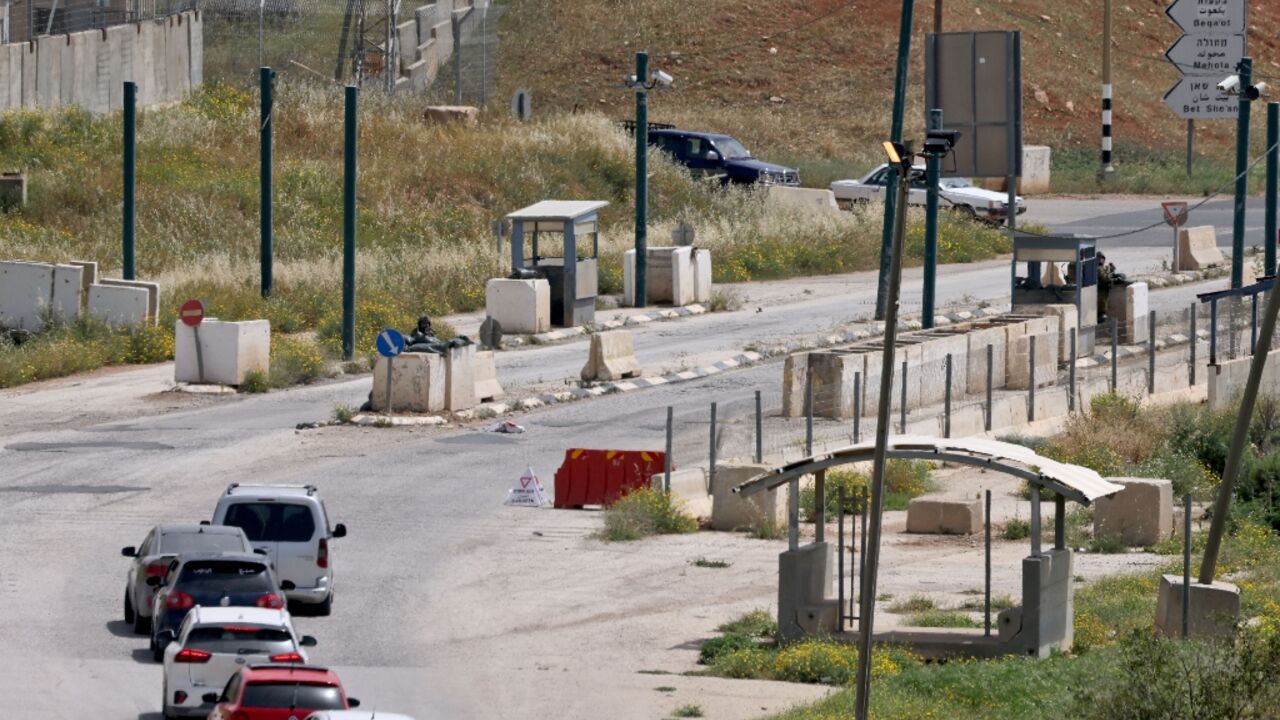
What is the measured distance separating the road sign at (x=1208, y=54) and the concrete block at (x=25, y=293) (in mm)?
30920

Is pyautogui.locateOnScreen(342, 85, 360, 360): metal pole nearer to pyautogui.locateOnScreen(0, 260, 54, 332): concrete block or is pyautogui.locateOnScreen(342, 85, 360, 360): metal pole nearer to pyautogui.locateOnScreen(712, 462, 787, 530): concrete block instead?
pyautogui.locateOnScreen(0, 260, 54, 332): concrete block

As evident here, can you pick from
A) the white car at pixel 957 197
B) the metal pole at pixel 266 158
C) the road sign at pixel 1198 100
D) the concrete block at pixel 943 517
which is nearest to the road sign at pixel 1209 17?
the road sign at pixel 1198 100

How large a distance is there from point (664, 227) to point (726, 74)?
2994 cm

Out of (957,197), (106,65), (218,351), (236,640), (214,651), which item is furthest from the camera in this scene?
(106,65)

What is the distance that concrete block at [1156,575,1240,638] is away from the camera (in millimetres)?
19453

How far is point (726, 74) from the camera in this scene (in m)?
84.4

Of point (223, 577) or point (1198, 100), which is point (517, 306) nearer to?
point (223, 577)

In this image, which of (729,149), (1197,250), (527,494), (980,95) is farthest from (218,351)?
(729,149)

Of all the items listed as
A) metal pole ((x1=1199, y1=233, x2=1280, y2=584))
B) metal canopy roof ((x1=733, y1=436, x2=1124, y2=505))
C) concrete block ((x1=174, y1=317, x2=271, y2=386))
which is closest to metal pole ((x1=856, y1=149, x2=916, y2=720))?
metal canopy roof ((x1=733, y1=436, x2=1124, y2=505))

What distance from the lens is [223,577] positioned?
1941 cm

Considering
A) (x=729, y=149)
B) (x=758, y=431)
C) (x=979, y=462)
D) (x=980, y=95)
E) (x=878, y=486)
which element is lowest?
(x=758, y=431)

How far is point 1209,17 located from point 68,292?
3298cm

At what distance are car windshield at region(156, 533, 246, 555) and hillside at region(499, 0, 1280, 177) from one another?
57.7 m

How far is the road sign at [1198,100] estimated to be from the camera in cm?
5584
